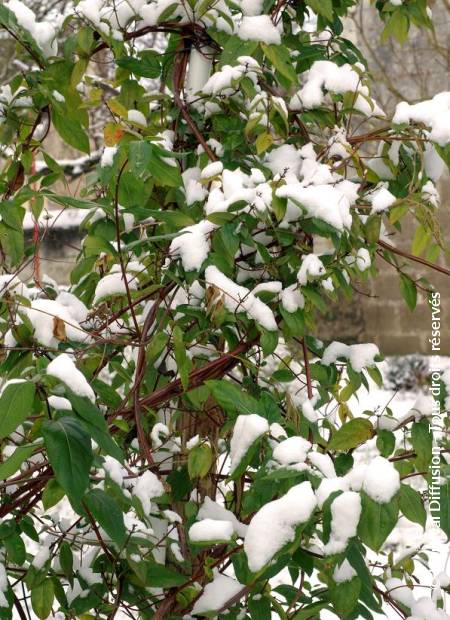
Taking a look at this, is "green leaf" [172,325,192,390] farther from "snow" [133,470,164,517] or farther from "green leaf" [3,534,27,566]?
"green leaf" [3,534,27,566]

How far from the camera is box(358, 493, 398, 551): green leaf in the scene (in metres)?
0.96

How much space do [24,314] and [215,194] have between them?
13.7 inches

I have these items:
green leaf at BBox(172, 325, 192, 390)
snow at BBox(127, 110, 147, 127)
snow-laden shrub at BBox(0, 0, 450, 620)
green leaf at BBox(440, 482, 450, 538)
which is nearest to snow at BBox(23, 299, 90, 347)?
snow-laden shrub at BBox(0, 0, 450, 620)

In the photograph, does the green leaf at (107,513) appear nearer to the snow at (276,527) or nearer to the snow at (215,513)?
the snow at (276,527)

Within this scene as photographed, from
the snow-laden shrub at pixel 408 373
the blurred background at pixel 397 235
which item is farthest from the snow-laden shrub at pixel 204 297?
the blurred background at pixel 397 235

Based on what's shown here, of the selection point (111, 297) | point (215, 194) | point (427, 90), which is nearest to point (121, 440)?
point (111, 297)

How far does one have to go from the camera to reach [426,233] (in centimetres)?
156

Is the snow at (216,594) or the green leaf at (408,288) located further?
the green leaf at (408,288)

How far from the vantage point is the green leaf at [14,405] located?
0.96 meters

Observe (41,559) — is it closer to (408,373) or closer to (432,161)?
(432,161)

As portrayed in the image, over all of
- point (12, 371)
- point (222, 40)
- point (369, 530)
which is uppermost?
point (222, 40)

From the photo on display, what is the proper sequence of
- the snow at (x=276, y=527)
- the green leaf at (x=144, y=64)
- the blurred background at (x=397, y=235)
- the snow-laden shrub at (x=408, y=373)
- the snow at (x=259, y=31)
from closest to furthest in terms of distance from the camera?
the snow at (x=276, y=527)
the snow at (x=259, y=31)
the green leaf at (x=144, y=64)
the snow-laden shrub at (x=408, y=373)
the blurred background at (x=397, y=235)

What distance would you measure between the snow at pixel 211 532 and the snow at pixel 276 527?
0.66 feet

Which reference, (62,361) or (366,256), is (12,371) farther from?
(366,256)
